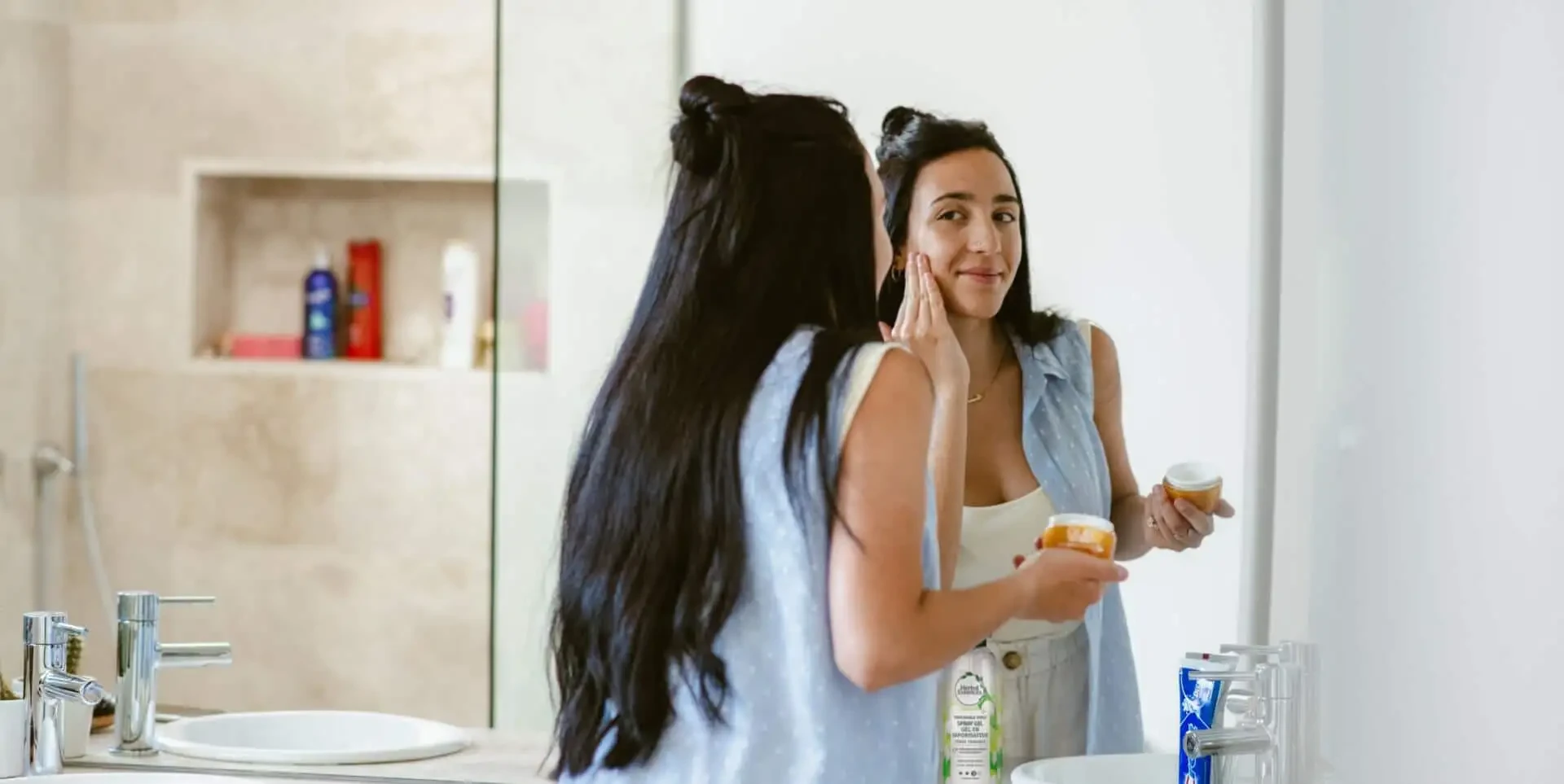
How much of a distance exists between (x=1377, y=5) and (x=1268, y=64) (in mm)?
401

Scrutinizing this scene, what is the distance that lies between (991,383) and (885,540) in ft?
1.13

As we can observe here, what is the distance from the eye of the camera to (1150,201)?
1.46 meters

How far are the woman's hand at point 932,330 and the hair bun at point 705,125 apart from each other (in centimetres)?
22

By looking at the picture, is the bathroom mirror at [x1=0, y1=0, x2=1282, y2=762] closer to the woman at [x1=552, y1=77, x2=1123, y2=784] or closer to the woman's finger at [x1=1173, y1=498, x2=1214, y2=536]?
the woman at [x1=552, y1=77, x2=1123, y2=784]

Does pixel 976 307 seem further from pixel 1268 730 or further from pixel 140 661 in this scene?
pixel 140 661

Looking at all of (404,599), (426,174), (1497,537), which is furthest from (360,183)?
(1497,537)

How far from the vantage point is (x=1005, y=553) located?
1.42 metres

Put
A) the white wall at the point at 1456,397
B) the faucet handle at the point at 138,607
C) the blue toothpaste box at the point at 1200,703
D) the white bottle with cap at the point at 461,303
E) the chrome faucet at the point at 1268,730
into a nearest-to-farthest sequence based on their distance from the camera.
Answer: the white wall at the point at 1456,397 → the chrome faucet at the point at 1268,730 → the blue toothpaste box at the point at 1200,703 → the faucet handle at the point at 138,607 → the white bottle with cap at the point at 461,303

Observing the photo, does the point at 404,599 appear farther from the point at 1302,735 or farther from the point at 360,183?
the point at 1302,735

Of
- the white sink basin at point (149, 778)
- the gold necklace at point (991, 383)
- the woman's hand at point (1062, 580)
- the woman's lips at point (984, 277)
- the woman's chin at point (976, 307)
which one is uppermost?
the woman's lips at point (984, 277)

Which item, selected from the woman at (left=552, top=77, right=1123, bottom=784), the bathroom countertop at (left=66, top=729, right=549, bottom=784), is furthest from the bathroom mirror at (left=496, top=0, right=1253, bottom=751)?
the bathroom countertop at (left=66, top=729, right=549, bottom=784)

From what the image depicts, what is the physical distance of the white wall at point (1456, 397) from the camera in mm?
893

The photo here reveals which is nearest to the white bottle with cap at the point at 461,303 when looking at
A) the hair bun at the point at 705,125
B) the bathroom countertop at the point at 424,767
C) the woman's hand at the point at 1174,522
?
the bathroom countertop at the point at 424,767

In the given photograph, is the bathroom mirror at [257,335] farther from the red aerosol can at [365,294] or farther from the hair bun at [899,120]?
the hair bun at [899,120]
